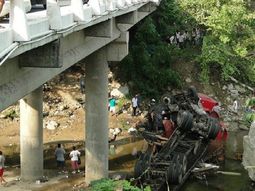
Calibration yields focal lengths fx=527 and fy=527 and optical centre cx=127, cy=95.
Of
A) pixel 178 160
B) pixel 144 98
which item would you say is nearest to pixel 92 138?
pixel 178 160

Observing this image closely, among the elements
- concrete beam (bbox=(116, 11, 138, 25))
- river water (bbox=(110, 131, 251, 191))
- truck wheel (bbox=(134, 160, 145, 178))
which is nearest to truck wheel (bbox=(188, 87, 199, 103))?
river water (bbox=(110, 131, 251, 191))

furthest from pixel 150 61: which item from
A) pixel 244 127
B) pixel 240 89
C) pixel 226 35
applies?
pixel 244 127

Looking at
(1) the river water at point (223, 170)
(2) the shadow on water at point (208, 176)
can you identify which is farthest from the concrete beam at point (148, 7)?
(1) the river water at point (223, 170)

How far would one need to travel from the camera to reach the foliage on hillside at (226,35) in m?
28.2

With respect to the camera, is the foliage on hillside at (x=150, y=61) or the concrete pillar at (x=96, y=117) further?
the foliage on hillside at (x=150, y=61)

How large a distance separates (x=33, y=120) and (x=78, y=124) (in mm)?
7890

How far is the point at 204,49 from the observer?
28984 mm

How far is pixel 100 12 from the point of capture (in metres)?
11.5

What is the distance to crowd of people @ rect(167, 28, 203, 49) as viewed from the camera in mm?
34219

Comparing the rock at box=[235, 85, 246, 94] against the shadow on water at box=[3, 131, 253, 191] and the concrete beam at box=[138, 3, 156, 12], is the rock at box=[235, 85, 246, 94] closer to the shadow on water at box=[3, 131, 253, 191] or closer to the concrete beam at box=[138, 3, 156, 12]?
the shadow on water at box=[3, 131, 253, 191]

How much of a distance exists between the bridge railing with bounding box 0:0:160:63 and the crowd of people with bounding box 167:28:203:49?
22.8 m

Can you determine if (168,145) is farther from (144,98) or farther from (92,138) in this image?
(144,98)

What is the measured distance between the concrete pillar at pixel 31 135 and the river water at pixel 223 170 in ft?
10.7

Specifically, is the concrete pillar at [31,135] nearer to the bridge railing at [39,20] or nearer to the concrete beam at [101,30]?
the concrete beam at [101,30]
